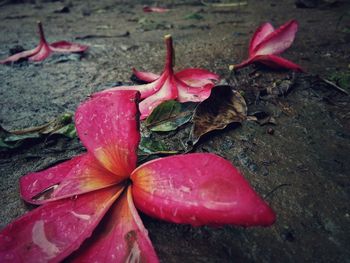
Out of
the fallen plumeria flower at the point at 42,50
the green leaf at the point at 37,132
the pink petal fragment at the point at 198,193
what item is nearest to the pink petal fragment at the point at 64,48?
the fallen plumeria flower at the point at 42,50

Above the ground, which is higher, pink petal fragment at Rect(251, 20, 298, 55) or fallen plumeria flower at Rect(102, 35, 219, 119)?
pink petal fragment at Rect(251, 20, 298, 55)

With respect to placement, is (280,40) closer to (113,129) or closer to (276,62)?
(276,62)

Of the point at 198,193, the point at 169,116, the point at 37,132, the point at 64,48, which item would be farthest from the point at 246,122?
the point at 64,48

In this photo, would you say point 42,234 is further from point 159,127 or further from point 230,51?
point 230,51

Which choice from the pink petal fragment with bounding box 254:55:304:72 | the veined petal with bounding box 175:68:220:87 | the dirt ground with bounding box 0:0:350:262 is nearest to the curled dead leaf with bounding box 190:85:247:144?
the dirt ground with bounding box 0:0:350:262

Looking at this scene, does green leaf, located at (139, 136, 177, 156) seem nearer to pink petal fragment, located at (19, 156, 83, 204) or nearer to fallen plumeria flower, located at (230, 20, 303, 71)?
pink petal fragment, located at (19, 156, 83, 204)

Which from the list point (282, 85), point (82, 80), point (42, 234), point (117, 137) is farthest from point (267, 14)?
point (42, 234)

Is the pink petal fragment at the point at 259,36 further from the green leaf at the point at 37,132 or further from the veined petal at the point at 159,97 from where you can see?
the green leaf at the point at 37,132
